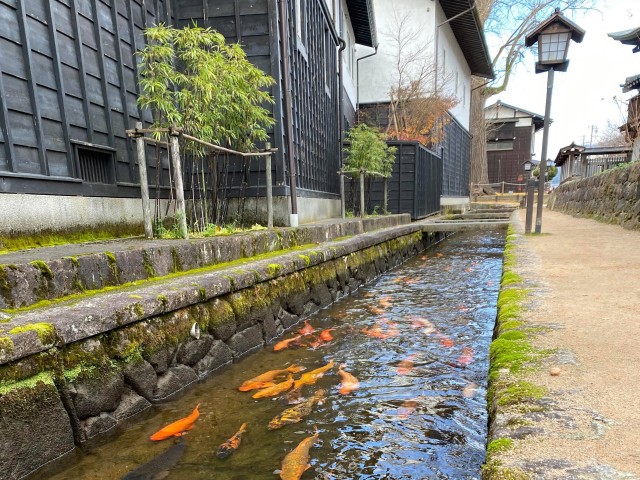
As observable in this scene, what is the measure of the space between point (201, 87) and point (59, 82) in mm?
1545

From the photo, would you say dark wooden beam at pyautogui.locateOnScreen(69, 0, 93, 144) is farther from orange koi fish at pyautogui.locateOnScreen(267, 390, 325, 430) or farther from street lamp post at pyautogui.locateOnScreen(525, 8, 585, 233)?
street lamp post at pyautogui.locateOnScreen(525, 8, 585, 233)

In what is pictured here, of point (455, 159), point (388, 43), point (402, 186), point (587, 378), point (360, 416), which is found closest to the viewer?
point (587, 378)

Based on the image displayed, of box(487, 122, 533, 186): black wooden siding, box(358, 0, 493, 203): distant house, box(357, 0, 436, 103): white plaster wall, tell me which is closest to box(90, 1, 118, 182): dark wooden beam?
box(358, 0, 493, 203): distant house

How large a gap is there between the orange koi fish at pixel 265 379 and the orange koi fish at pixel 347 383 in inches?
16.9

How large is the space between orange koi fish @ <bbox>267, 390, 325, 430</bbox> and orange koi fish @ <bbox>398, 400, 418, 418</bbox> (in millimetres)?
624

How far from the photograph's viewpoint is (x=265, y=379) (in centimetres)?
338

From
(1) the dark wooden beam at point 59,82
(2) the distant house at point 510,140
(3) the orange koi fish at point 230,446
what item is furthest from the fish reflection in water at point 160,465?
(2) the distant house at point 510,140

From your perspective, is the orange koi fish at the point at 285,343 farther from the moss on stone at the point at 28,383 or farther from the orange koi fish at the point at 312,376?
the moss on stone at the point at 28,383

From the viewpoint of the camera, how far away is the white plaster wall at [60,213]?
3711mm

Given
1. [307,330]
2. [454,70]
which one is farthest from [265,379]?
[454,70]

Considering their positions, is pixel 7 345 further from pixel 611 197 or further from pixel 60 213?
pixel 611 197

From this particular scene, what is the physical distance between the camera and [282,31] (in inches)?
251

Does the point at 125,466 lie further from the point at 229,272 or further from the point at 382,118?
the point at 382,118

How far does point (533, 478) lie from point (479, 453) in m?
1.30
